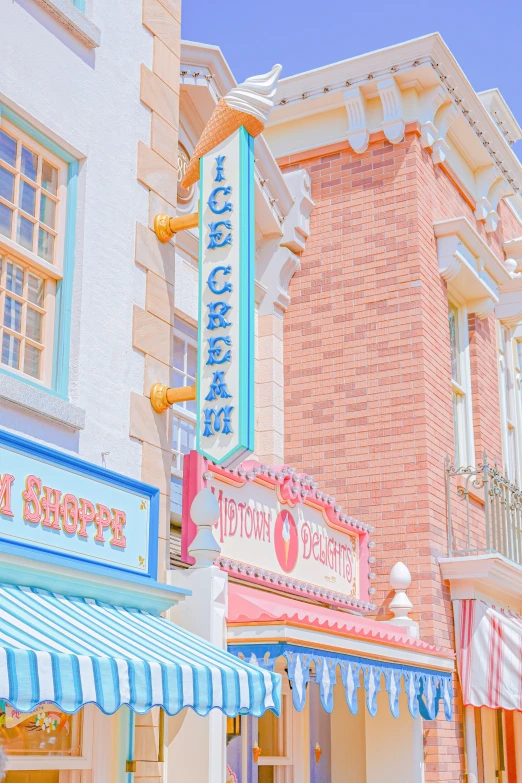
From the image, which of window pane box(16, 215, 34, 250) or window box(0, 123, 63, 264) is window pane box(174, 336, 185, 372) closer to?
window box(0, 123, 63, 264)

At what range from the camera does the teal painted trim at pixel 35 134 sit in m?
6.45

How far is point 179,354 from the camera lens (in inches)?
370

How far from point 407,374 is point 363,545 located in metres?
1.98

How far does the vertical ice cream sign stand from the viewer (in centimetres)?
680

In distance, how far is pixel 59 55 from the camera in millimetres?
6902

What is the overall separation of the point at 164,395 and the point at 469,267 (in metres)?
6.37

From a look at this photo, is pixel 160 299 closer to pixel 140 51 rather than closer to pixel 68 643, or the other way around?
pixel 140 51

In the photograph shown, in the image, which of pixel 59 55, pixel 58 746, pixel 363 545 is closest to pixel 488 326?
pixel 363 545

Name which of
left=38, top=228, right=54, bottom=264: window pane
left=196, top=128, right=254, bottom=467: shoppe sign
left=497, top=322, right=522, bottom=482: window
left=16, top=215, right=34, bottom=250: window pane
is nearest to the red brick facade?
left=497, top=322, right=522, bottom=482: window

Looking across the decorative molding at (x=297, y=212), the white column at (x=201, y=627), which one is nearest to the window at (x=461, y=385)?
the decorative molding at (x=297, y=212)

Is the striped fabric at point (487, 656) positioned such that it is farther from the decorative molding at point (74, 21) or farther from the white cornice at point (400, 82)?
the decorative molding at point (74, 21)

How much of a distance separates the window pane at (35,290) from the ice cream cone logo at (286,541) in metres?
3.35

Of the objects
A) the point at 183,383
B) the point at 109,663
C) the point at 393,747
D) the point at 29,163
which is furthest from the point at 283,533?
the point at 109,663

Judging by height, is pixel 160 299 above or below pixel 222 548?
above
